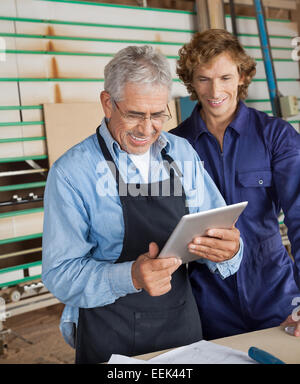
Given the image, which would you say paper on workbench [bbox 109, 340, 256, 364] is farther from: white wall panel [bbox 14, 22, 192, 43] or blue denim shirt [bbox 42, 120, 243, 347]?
white wall panel [bbox 14, 22, 192, 43]

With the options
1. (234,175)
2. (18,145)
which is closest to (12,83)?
(18,145)

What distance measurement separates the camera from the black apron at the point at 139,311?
1311 millimetres

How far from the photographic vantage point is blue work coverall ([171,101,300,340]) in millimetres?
1636

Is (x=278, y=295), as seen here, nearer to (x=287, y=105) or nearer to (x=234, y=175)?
(x=234, y=175)

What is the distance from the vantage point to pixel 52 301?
4.05 meters

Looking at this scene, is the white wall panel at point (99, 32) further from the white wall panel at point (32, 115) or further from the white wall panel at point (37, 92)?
the white wall panel at point (32, 115)

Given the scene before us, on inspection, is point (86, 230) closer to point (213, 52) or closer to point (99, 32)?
point (213, 52)

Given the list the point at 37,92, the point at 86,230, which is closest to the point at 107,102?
the point at 86,230

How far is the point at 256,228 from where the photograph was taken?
1.65 metres

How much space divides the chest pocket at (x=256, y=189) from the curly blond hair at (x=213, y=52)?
47 centimetres

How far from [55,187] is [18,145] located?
2.97 m

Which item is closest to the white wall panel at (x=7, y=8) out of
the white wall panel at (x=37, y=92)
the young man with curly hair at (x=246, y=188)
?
the white wall panel at (x=37, y=92)

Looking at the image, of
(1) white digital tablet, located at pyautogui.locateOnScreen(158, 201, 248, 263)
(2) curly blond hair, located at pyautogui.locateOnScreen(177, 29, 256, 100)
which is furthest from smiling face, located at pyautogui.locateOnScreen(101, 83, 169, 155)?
(2) curly blond hair, located at pyautogui.locateOnScreen(177, 29, 256, 100)

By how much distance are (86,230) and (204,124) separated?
29.1 inches
